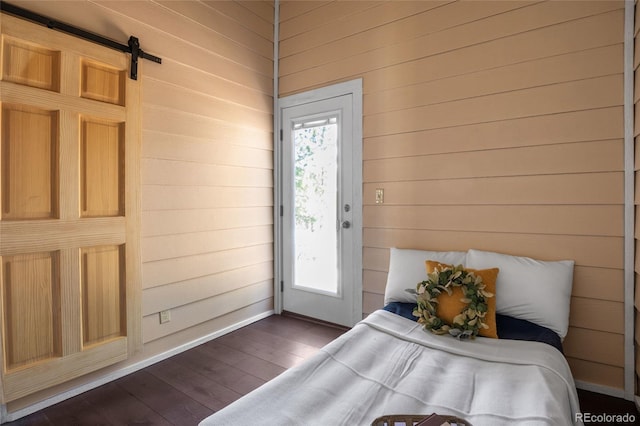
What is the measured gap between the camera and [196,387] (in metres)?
2.15

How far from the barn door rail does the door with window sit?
4.57 ft

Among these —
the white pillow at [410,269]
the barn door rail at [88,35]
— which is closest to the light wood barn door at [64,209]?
the barn door rail at [88,35]

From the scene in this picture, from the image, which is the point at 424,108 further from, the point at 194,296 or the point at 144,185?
the point at 194,296

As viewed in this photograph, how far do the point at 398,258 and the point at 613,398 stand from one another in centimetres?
148

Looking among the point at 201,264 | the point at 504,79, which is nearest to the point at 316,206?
the point at 201,264

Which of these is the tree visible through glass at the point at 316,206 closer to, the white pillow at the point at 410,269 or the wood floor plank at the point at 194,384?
the white pillow at the point at 410,269

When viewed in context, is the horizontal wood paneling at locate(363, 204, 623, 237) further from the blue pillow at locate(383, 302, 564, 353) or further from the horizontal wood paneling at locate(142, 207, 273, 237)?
the horizontal wood paneling at locate(142, 207, 273, 237)

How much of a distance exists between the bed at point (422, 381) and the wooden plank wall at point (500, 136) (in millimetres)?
370

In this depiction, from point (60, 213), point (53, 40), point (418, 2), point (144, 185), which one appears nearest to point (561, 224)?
point (418, 2)

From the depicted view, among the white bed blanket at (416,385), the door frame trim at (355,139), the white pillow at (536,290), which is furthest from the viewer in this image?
the door frame trim at (355,139)

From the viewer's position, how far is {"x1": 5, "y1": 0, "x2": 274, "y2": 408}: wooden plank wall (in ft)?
7.89

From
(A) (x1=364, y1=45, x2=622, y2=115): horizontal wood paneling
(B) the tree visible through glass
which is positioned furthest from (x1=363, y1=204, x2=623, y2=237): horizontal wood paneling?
(A) (x1=364, y1=45, x2=622, y2=115): horizontal wood paneling

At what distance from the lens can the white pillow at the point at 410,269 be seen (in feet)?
7.72

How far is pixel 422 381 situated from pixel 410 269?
111 cm
